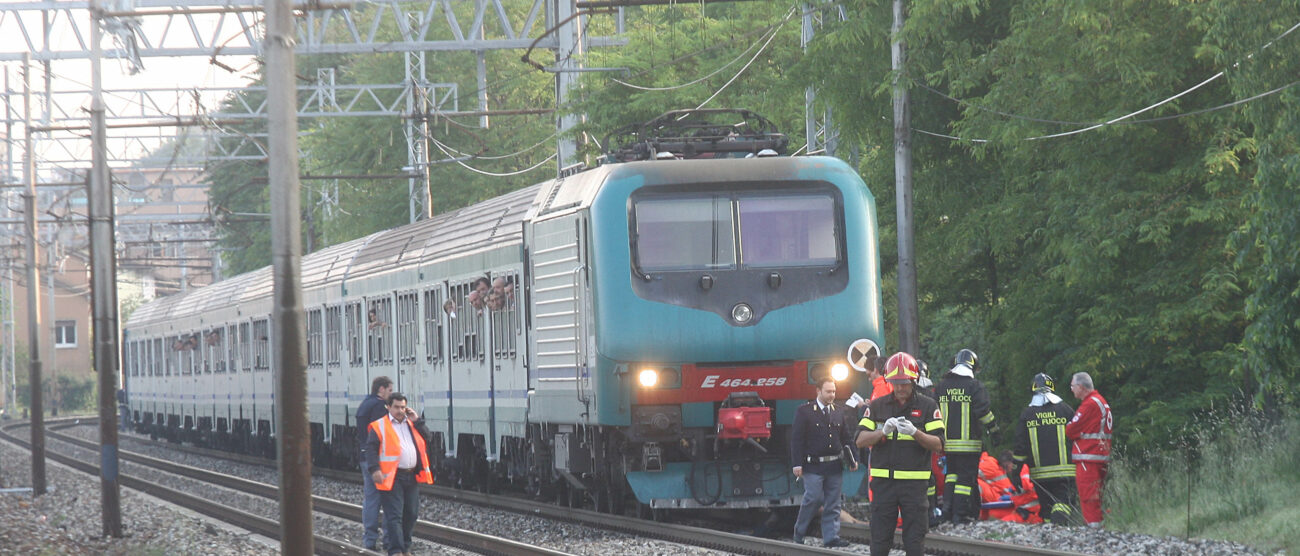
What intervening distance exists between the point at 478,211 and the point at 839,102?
4.91 m

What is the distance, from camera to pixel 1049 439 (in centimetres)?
1600

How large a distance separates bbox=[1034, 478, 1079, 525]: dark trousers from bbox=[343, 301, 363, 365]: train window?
12396 mm

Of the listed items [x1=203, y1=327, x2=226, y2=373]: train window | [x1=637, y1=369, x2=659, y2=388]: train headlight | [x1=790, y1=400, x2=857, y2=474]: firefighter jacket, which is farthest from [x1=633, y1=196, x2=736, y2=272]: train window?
[x1=203, y1=327, x2=226, y2=373]: train window

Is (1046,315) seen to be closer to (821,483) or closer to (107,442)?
(821,483)

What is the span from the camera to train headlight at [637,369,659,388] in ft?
48.6

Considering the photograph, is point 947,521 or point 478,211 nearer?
point 947,521

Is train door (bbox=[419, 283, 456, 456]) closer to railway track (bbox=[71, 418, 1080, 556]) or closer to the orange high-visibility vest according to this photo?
railway track (bbox=[71, 418, 1080, 556])

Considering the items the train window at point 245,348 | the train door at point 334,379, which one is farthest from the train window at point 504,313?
the train window at point 245,348

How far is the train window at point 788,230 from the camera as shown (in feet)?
49.8

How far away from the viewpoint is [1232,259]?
18516 millimetres

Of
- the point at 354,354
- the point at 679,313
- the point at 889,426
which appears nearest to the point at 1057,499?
the point at 679,313

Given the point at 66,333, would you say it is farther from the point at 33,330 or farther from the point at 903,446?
the point at 903,446

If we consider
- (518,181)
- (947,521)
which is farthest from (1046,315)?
(518,181)

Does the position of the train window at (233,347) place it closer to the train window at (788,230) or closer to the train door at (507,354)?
the train door at (507,354)
